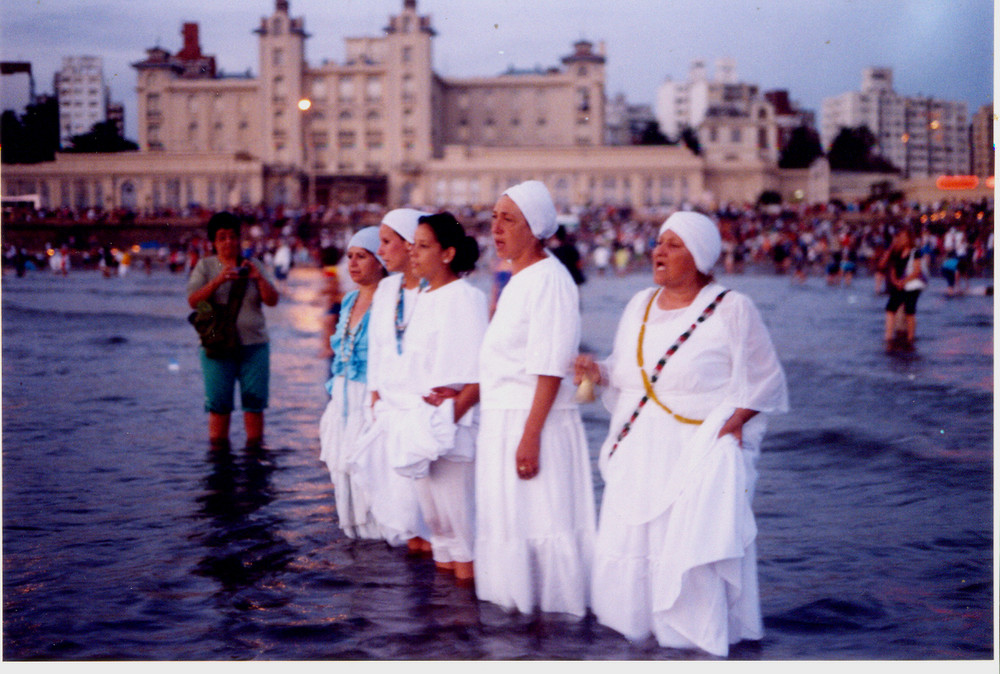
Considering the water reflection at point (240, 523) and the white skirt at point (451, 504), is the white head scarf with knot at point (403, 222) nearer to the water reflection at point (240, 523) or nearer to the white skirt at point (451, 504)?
the white skirt at point (451, 504)

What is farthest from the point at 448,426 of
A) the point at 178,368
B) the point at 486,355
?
the point at 178,368

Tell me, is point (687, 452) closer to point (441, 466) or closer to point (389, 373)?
point (441, 466)

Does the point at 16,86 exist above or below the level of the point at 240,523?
above

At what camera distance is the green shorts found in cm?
671

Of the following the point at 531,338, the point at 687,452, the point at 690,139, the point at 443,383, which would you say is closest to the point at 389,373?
the point at 443,383

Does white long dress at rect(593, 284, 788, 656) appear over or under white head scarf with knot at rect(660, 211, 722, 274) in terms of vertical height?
under

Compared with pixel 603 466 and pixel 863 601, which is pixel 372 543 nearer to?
pixel 603 466

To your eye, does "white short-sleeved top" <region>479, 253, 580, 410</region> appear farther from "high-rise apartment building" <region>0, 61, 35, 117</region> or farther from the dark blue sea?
"high-rise apartment building" <region>0, 61, 35, 117</region>

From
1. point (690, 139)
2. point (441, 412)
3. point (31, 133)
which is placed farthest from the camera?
point (690, 139)

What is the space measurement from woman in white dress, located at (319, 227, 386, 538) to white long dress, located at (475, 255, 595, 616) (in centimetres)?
131

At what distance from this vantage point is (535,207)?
4027 millimetres

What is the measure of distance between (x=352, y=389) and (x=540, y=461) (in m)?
1.60

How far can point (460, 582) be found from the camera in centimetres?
466

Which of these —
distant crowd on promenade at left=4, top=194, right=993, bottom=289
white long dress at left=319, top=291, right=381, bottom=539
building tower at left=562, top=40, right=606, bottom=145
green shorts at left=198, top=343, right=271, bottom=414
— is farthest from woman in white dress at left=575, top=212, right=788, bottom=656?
building tower at left=562, top=40, right=606, bottom=145
